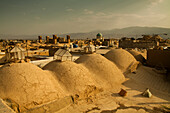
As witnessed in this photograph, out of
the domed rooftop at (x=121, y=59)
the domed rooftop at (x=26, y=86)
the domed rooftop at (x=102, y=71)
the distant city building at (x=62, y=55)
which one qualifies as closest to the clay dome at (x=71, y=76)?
the distant city building at (x=62, y=55)

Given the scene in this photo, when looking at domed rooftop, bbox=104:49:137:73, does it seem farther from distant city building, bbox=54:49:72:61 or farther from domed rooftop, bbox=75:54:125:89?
distant city building, bbox=54:49:72:61

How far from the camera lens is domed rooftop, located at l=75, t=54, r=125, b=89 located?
7.65 meters

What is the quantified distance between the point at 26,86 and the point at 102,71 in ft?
15.2

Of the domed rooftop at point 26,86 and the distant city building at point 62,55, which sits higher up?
the distant city building at point 62,55

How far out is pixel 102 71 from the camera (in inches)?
315

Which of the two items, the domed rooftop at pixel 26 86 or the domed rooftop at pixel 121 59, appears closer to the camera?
the domed rooftop at pixel 26 86

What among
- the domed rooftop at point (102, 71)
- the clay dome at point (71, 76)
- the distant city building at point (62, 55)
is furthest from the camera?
the domed rooftop at point (102, 71)

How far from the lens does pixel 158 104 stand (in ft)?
19.8

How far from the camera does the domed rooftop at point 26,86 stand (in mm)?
4457

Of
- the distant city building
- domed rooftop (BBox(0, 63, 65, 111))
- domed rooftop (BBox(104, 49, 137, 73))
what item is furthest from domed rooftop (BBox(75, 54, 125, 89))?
domed rooftop (BBox(0, 63, 65, 111))

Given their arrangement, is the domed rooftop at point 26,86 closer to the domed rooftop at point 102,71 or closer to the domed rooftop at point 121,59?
the domed rooftop at point 102,71

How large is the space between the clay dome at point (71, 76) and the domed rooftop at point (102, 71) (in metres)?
1.05

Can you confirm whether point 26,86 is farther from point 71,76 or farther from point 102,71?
point 102,71

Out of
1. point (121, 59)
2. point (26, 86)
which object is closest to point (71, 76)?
point (26, 86)
